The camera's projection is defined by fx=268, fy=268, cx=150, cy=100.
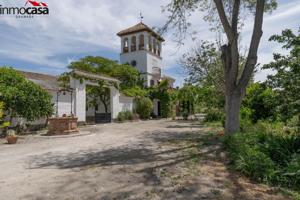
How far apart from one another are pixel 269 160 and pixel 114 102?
1873 cm

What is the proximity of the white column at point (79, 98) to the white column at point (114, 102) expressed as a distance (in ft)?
13.0

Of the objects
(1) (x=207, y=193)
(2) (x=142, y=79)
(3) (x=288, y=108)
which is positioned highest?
Result: (2) (x=142, y=79)

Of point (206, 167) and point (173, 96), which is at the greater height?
point (173, 96)

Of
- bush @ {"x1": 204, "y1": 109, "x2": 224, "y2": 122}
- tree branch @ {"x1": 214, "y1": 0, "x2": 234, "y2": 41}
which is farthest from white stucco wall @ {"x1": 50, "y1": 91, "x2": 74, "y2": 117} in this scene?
tree branch @ {"x1": 214, "y1": 0, "x2": 234, "y2": 41}

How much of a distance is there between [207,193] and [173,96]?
92.8 feet

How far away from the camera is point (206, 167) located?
21.7 ft

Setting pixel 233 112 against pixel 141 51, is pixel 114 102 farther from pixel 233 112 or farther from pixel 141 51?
pixel 233 112

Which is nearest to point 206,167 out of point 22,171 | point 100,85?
point 22,171

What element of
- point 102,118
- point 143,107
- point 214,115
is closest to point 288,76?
point 214,115

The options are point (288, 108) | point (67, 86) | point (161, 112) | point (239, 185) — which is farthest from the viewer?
point (161, 112)

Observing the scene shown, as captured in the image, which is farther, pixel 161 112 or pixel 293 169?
pixel 161 112

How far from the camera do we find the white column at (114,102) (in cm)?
2341

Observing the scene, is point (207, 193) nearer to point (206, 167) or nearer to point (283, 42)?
point (206, 167)

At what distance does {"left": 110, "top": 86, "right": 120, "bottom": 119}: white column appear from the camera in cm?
2341
